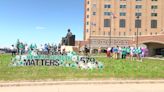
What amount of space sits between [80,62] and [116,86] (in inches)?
357

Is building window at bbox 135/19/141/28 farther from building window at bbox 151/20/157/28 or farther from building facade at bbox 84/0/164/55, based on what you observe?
building window at bbox 151/20/157/28

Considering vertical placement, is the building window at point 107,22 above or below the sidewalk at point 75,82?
above

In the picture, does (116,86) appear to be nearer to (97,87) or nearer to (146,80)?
(97,87)

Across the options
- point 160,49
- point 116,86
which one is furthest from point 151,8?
point 116,86

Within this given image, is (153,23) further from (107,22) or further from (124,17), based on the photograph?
(107,22)

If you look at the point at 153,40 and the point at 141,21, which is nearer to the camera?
the point at 153,40

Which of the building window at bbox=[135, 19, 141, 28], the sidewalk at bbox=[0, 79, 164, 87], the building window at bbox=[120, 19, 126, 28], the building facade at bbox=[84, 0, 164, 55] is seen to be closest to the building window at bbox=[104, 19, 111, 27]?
the building facade at bbox=[84, 0, 164, 55]

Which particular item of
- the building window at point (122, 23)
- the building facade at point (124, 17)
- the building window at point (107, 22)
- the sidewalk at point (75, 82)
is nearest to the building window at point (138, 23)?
the building facade at point (124, 17)

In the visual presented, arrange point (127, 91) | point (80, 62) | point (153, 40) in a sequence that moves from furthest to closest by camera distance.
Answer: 1. point (153, 40)
2. point (80, 62)
3. point (127, 91)

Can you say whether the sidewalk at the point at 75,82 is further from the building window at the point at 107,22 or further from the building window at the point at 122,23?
the building window at the point at 122,23

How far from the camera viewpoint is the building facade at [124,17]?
124 meters

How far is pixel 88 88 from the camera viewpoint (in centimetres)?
1474

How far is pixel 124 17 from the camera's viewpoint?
125 m

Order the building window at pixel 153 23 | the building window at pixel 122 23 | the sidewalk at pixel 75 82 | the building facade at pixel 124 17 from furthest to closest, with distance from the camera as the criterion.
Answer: the building window at pixel 153 23
the building window at pixel 122 23
the building facade at pixel 124 17
the sidewalk at pixel 75 82
